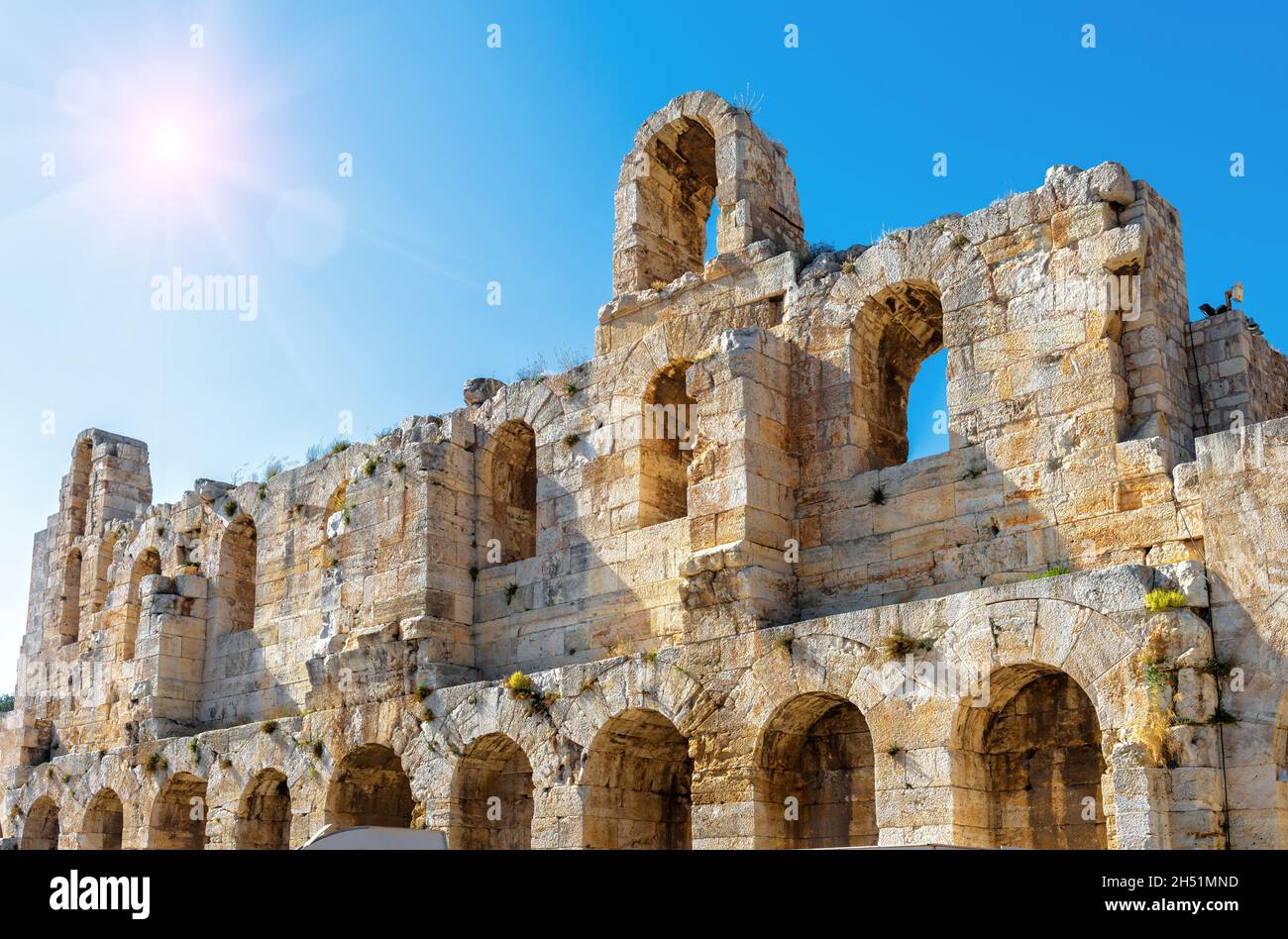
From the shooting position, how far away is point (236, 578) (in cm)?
2092

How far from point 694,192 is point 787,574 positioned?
5802 millimetres

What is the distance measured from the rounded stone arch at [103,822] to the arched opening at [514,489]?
754cm

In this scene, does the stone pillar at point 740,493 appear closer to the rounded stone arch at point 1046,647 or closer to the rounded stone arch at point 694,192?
the rounded stone arch at point 694,192

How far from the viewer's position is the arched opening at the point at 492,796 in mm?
15234

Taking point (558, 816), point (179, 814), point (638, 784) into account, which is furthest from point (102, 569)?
point (638, 784)

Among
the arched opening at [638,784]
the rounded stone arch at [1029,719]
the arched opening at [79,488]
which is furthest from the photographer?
the arched opening at [79,488]

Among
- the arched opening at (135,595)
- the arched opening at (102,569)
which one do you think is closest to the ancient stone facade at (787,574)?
the arched opening at (135,595)

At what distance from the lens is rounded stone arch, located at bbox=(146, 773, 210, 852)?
19.0 metres

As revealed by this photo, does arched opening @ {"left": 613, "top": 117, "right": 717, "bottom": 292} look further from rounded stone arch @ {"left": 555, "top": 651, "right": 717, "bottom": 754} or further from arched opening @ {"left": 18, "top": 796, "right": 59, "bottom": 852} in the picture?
arched opening @ {"left": 18, "top": 796, "right": 59, "bottom": 852}
